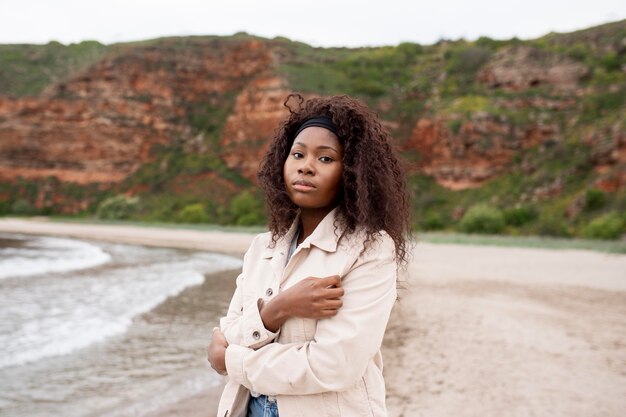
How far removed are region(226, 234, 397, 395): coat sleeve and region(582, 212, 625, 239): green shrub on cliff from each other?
26481 mm

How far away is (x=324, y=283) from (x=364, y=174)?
427 mm

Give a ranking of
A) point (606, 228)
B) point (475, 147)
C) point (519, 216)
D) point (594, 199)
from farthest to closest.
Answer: point (475, 147), point (519, 216), point (594, 199), point (606, 228)

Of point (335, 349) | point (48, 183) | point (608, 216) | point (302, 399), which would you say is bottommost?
point (48, 183)

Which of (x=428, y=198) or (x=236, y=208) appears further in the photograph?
(x=236, y=208)

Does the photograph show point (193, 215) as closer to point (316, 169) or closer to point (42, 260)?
point (42, 260)

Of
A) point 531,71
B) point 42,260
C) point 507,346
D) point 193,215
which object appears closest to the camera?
point 507,346

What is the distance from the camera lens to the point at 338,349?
155 cm

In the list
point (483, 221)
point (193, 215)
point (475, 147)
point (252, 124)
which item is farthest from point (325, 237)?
point (252, 124)

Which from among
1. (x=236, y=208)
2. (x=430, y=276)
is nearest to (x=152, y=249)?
(x=430, y=276)

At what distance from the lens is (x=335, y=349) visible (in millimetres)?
1547

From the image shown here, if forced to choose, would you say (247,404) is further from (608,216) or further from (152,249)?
(608,216)

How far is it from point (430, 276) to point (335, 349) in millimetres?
12541

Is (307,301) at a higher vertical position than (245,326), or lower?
higher

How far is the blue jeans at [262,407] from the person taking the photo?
1717mm
